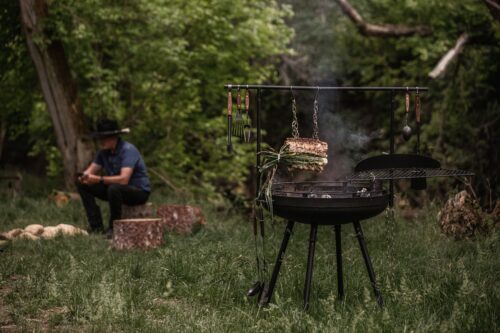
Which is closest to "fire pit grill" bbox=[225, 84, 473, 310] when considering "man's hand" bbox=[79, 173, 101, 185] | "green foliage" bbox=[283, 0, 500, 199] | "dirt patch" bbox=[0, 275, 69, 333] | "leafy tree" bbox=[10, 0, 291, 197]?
"dirt patch" bbox=[0, 275, 69, 333]

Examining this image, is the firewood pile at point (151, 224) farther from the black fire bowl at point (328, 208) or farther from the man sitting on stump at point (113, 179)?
the black fire bowl at point (328, 208)

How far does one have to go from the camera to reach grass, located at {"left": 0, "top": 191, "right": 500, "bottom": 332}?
418 centimetres

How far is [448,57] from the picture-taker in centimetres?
880

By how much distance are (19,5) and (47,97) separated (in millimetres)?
1620

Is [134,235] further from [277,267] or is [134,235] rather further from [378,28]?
[378,28]

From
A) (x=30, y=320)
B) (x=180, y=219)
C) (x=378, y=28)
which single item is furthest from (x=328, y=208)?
(x=378, y=28)

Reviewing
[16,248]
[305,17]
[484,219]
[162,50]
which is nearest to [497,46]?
[484,219]

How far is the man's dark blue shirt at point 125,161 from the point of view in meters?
8.14

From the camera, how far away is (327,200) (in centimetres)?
418

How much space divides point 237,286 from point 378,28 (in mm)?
6433

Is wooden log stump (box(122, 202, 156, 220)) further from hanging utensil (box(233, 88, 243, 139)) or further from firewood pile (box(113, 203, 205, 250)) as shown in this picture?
hanging utensil (box(233, 88, 243, 139))

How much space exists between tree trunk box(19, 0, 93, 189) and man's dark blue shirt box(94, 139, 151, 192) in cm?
233

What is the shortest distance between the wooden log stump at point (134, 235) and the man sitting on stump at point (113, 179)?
3.24ft

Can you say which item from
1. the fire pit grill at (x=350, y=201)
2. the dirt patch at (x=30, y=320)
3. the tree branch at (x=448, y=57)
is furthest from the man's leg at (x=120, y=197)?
the tree branch at (x=448, y=57)
